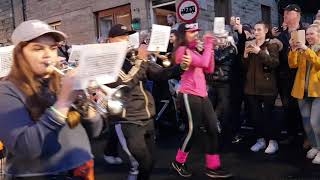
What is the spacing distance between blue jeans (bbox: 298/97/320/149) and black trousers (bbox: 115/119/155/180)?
2281 mm

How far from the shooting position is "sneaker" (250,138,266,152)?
605 cm

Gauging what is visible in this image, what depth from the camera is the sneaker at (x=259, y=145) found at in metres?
6.05

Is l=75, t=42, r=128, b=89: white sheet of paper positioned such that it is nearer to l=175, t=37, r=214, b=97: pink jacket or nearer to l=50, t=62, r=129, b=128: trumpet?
l=50, t=62, r=129, b=128: trumpet

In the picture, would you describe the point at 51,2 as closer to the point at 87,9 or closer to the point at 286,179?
the point at 87,9

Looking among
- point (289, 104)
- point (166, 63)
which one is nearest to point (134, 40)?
point (166, 63)

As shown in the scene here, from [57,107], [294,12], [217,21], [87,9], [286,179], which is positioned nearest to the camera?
[57,107]

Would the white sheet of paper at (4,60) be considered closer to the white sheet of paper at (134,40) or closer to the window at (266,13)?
the white sheet of paper at (134,40)

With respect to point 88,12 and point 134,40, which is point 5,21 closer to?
point 88,12

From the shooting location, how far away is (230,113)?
22.1 ft

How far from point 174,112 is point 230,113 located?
151 centimetres

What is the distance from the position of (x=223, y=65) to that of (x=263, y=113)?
1000 millimetres

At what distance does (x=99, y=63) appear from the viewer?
74.1 inches

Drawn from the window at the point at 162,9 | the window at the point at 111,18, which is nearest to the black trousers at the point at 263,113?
the window at the point at 162,9

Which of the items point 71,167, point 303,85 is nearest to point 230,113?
point 303,85
